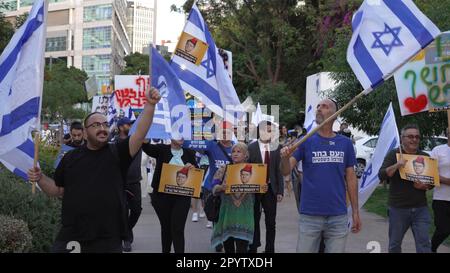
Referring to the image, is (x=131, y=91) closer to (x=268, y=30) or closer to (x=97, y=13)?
(x=268, y=30)

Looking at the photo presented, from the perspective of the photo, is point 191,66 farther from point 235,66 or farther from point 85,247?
point 235,66

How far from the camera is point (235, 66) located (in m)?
37.6

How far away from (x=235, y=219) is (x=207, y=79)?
172cm

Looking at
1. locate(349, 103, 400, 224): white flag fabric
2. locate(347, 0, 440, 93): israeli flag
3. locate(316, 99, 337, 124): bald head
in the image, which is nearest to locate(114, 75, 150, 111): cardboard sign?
locate(349, 103, 400, 224): white flag fabric

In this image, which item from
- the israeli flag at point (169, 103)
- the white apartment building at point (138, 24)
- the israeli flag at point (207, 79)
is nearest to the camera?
the israeli flag at point (169, 103)

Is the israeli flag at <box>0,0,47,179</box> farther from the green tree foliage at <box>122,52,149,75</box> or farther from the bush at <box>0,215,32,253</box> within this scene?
the green tree foliage at <box>122,52,149,75</box>

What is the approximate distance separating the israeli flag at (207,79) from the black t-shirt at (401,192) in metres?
1.97

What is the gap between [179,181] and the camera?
7441mm

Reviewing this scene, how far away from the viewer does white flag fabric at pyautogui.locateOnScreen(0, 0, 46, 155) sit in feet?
18.6

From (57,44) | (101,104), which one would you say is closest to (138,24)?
(57,44)

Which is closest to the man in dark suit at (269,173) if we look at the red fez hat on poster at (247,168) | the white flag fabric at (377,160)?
the red fez hat on poster at (247,168)

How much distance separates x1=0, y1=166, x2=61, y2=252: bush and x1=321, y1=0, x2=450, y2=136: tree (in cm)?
760

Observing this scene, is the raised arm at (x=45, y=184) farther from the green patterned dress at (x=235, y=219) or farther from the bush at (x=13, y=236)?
the green patterned dress at (x=235, y=219)

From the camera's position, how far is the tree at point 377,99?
12445 millimetres
